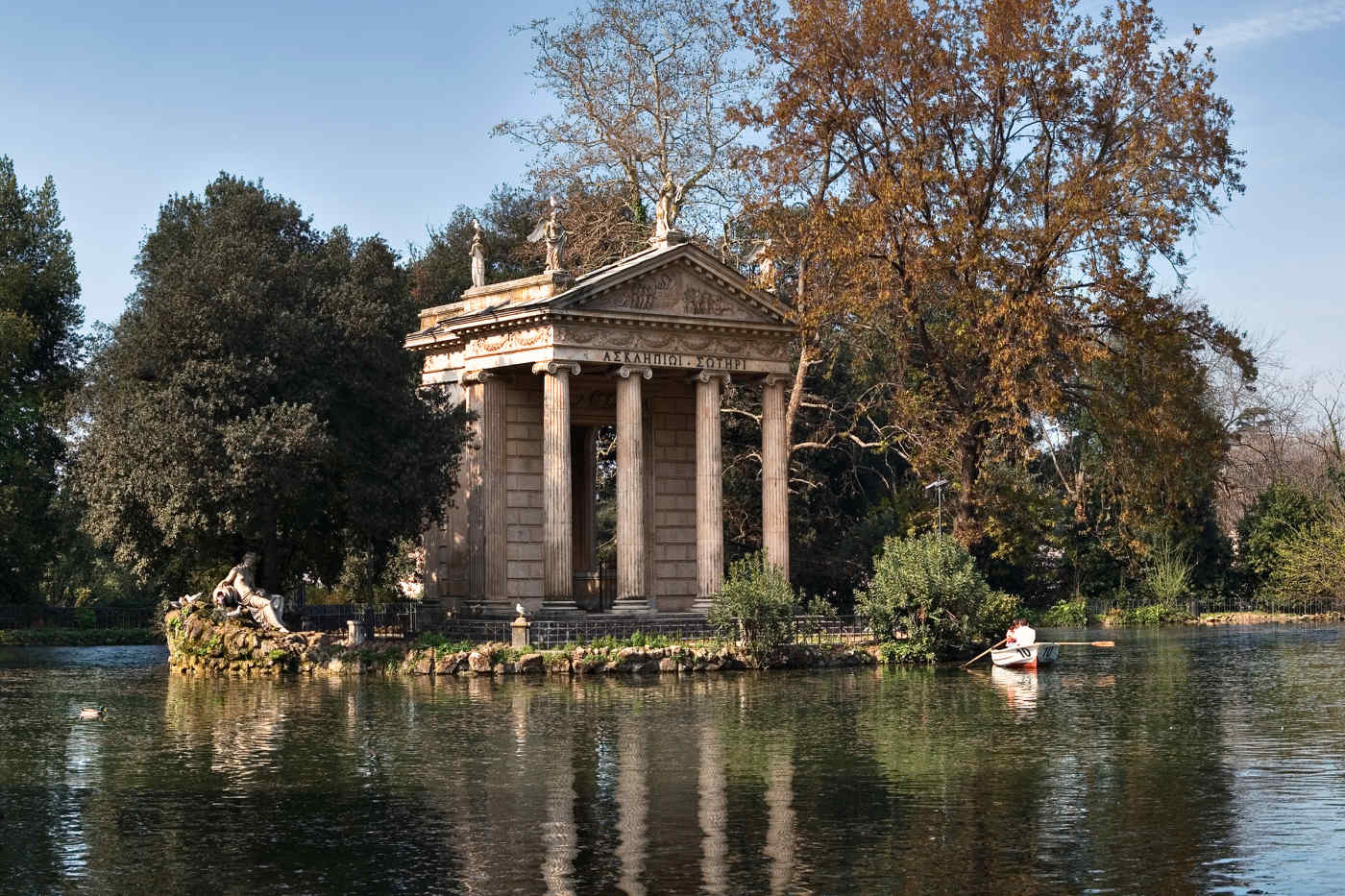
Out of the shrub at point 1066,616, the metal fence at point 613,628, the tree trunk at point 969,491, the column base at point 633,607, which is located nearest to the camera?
the metal fence at point 613,628

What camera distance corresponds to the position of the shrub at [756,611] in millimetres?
35500

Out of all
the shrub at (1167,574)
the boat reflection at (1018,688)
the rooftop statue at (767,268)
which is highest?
the rooftop statue at (767,268)

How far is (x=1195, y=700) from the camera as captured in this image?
27922mm

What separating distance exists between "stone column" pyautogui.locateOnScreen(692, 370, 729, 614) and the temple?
0.12 ft

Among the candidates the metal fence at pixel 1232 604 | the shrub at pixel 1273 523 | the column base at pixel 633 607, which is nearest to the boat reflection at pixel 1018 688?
the column base at pixel 633 607

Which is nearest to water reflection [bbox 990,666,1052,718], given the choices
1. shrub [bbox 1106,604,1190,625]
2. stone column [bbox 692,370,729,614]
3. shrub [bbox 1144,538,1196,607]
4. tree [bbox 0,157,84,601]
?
stone column [bbox 692,370,729,614]

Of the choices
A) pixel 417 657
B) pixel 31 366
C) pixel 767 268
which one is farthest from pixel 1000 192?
pixel 31 366

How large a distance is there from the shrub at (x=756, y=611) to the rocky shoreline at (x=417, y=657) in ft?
1.08

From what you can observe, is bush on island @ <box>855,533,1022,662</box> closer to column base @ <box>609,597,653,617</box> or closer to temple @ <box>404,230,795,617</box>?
temple @ <box>404,230,795,617</box>

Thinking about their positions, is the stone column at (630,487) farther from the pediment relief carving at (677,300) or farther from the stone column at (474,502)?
the stone column at (474,502)

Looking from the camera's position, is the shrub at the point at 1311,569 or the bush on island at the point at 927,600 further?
the shrub at the point at 1311,569

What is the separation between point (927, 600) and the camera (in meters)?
37.0

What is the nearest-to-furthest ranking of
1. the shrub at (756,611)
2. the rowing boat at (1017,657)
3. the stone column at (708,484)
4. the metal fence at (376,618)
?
the shrub at (756,611) < the rowing boat at (1017,657) < the metal fence at (376,618) < the stone column at (708,484)

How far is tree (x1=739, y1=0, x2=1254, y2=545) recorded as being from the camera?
129ft
